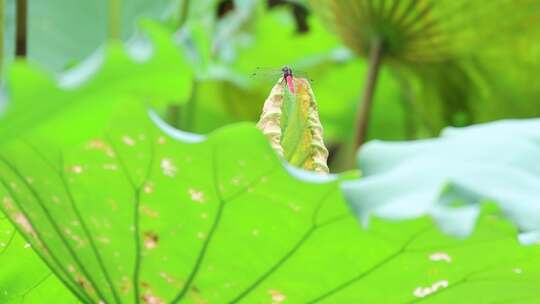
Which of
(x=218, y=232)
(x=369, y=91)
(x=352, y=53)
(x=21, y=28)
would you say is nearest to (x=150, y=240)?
(x=218, y=232)

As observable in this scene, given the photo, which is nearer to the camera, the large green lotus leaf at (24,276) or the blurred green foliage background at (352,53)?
the large green lotus leaf at (24,276)

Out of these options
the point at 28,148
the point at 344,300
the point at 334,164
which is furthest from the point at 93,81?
the point at 334,164

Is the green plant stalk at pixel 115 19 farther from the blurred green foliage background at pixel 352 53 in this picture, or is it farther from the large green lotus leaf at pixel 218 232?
the large green lotus leaf at pixel 218 232

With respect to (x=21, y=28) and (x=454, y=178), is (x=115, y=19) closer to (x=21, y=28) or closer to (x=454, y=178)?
(x=21, y=28)

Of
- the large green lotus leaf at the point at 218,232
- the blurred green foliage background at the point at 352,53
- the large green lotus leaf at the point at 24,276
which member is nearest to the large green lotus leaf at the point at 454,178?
the large green lotus leaf at the point at 218,232

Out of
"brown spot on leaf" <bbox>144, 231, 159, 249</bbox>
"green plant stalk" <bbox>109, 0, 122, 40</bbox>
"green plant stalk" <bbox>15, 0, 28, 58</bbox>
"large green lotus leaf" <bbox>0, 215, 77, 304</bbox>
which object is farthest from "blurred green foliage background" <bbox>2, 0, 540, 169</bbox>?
"brown spot on leaf" <bbox>144, 231, 159, 249</bbox>

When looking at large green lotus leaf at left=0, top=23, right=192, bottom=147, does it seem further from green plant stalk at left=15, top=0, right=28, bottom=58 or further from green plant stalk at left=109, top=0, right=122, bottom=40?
green plant stalk at left=109, top=0, right=122, bottom=40
